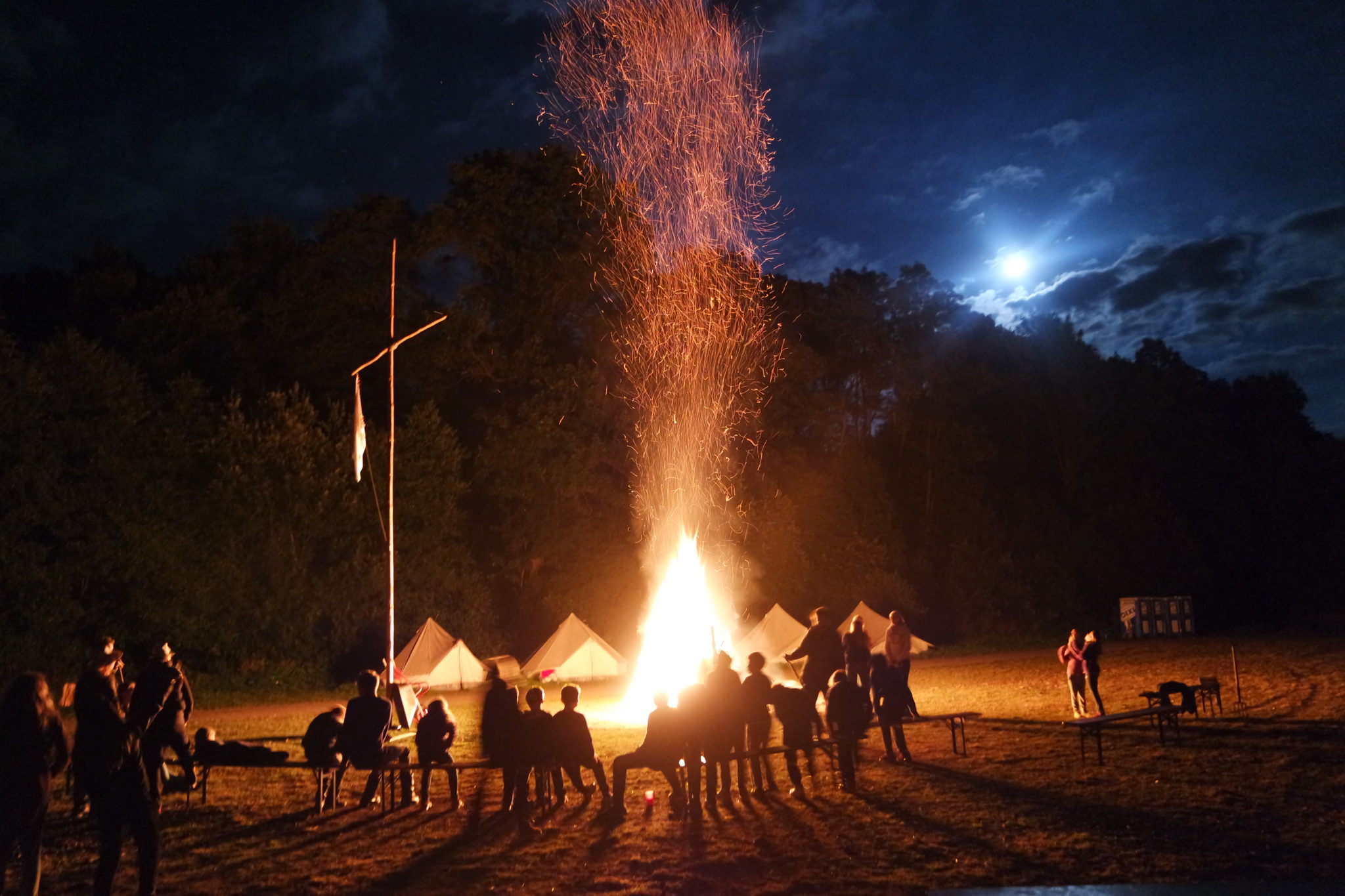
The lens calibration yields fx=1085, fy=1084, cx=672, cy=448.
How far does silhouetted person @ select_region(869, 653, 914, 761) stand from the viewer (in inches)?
467

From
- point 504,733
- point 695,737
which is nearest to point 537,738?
point 504,733

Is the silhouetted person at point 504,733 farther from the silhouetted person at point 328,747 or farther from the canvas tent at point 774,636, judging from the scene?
the canvas tent at point 774,636

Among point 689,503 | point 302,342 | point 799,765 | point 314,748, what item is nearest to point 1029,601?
point 689,503

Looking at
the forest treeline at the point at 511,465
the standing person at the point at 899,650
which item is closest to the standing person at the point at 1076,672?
the standing person at the point at 899,650

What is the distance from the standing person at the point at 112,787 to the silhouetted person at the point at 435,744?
146 inches

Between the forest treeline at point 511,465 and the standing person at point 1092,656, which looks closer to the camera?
the standing person at point 1092,656

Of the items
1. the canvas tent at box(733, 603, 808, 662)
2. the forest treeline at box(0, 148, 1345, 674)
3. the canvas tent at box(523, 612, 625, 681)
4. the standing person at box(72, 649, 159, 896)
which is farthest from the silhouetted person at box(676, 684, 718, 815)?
the forest treeline at box(0, 148, 1345, 674)

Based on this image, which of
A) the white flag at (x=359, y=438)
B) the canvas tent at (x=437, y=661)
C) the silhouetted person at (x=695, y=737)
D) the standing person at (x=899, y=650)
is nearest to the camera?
the silhouetted person at (x=695, y=737)

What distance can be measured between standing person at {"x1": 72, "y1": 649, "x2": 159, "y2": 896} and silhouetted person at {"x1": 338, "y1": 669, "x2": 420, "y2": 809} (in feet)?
11.1

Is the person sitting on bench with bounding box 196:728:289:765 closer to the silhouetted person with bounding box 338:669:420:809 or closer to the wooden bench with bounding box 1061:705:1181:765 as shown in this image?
the silhouetted person with bounding box 338:669:420:809

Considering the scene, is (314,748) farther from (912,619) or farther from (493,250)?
(912,619)

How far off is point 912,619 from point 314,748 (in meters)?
33.1

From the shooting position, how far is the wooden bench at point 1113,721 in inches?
438

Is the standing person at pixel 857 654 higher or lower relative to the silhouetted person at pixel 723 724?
higher
